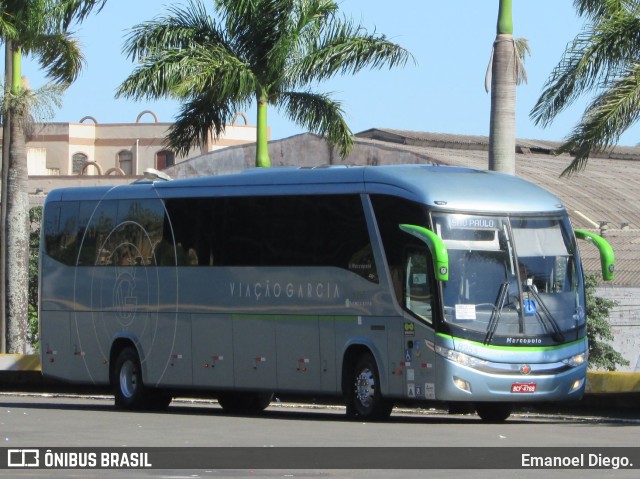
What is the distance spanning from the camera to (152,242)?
76.8ft

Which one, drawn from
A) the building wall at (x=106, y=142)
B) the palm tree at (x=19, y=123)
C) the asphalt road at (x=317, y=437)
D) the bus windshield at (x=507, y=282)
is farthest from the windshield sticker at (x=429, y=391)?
the building wall at (x=106, y=142)

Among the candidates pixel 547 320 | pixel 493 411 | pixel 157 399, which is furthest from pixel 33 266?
pixel 547 320

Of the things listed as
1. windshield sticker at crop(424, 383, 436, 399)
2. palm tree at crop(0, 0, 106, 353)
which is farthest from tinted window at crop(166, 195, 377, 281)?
palm tree at crop(0, 0, 106, 353)

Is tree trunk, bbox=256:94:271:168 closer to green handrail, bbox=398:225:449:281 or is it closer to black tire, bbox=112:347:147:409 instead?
black tire, bbox=112:347:147:409

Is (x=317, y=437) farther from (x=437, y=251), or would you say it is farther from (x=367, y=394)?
(x=367, y=394)

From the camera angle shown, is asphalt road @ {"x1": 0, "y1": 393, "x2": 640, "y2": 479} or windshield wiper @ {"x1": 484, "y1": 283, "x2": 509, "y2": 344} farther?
windshield wiper @ {"x1": 484, "y1": 283, "x2": 509, "y2": 344}

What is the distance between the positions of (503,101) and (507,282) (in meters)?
6.64

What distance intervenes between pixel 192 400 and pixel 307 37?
28.2ft

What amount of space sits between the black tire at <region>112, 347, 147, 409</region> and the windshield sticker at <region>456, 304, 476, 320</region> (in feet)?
22.3

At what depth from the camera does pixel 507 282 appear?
19281 mm

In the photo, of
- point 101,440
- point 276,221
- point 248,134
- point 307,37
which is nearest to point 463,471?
point 101,440

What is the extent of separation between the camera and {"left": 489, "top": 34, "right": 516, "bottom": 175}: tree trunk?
987 inches

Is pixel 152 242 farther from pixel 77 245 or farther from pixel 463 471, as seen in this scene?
pixel 463 471

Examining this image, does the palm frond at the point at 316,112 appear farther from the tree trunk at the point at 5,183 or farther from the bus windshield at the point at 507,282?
the bus windshield at the point at 507,282
